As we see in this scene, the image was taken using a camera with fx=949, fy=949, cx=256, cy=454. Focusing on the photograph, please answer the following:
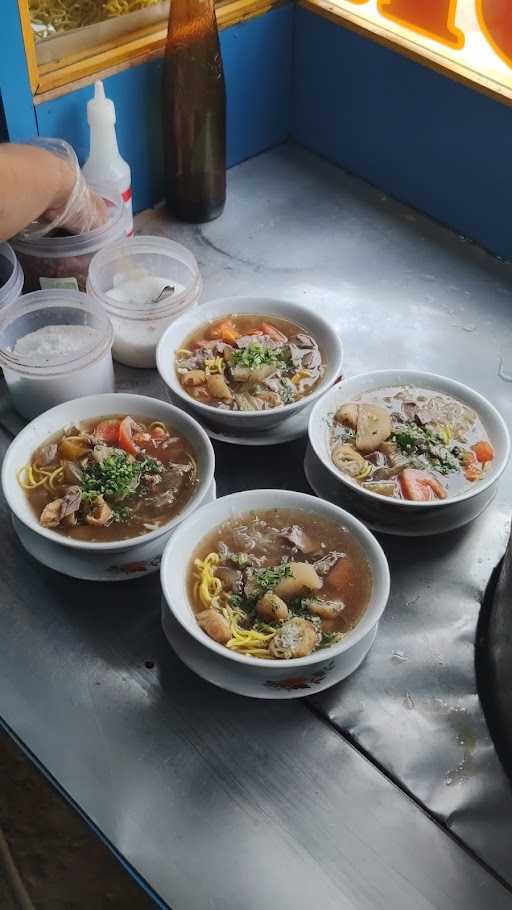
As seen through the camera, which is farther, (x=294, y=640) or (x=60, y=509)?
(x=60, y=509)

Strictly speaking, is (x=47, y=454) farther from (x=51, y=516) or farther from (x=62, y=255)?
(x=62, y=255)

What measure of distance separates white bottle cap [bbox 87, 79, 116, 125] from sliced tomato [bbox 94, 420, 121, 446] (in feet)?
2.02

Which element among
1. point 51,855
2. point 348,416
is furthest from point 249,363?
point 51,855

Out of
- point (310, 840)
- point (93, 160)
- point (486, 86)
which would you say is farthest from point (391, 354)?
point (310, 840)

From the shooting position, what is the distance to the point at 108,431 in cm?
142

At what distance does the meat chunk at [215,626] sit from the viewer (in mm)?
1144

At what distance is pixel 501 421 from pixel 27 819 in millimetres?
1163

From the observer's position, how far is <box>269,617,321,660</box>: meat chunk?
3.69 ft

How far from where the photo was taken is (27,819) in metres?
1.81

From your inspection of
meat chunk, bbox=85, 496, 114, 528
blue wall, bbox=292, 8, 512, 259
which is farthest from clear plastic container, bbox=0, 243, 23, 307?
blue wall, bbox=292, 8, 512, 259

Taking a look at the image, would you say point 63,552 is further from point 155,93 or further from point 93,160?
point 155,93

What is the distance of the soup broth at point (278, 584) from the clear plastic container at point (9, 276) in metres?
0.59

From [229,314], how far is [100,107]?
447 mm

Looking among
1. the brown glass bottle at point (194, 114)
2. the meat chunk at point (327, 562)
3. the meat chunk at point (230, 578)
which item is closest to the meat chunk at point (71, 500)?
the meat chunk at point (230, 578)
